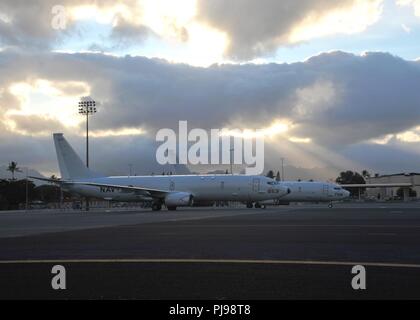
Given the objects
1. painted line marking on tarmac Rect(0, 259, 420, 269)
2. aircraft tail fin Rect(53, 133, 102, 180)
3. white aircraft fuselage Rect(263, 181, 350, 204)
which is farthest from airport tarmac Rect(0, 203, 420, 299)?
white aircraft fuselage Rect(263, 181, 350, 204)

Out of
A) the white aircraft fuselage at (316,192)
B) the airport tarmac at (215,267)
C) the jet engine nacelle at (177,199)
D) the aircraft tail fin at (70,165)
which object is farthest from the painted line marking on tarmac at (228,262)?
the white aircraft fuselage at (316,192)

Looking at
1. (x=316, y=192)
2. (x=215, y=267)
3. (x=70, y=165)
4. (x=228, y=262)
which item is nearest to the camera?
(x=215, y=267)

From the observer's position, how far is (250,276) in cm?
921

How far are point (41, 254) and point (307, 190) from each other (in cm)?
6009

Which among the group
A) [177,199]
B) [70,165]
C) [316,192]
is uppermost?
[70,165]

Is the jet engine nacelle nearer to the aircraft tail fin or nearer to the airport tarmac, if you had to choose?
the aircraft tail fin

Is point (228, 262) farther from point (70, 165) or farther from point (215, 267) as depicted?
point (70, 165)

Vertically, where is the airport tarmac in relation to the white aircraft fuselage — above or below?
below

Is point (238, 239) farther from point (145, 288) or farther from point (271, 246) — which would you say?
point (145, 288)

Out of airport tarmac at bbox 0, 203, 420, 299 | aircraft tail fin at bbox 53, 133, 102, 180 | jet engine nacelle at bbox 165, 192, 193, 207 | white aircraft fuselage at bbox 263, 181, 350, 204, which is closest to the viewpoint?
airport tarmac at bbox 0, 203, 420, 299

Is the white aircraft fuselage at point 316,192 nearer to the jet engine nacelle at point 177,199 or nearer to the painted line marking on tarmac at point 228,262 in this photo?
the jet engine nacelle at point 177,199

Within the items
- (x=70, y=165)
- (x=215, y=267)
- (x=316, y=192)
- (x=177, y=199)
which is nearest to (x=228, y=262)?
(x=215, y=267)

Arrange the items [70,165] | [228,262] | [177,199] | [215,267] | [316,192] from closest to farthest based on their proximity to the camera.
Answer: [215,267], [228,262], [177,199], [70,165], [316,192]
